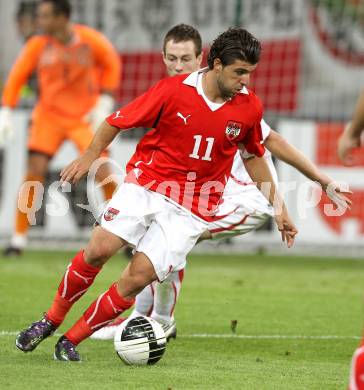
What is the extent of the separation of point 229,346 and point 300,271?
4759mm

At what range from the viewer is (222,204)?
775 cm

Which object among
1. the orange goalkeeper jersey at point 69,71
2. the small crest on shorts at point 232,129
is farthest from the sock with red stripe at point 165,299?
the orange goalkeeper jersey at point 69,71

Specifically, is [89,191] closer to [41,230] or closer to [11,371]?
[41,230]

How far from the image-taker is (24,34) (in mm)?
15656

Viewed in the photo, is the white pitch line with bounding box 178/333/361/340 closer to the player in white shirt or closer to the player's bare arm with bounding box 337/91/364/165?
the player in white shirt

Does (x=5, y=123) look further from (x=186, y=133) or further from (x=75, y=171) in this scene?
(x=75, y=171)

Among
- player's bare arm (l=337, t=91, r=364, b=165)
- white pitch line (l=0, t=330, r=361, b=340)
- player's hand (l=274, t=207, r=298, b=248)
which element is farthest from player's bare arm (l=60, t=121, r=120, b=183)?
player's bare arm (l=337, t=91, r=364, b=165)

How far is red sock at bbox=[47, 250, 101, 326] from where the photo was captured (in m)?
6.27

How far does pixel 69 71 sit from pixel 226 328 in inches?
197

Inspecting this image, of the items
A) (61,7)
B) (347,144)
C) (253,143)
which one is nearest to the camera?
(347,144)

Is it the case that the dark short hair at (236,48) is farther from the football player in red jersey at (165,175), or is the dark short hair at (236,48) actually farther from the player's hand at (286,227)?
the player's hand at (286,227)

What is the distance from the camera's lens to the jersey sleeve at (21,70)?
38.2 feet

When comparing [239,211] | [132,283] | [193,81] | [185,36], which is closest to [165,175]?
[193,81]

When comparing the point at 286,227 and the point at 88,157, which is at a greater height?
the point at 88,157
